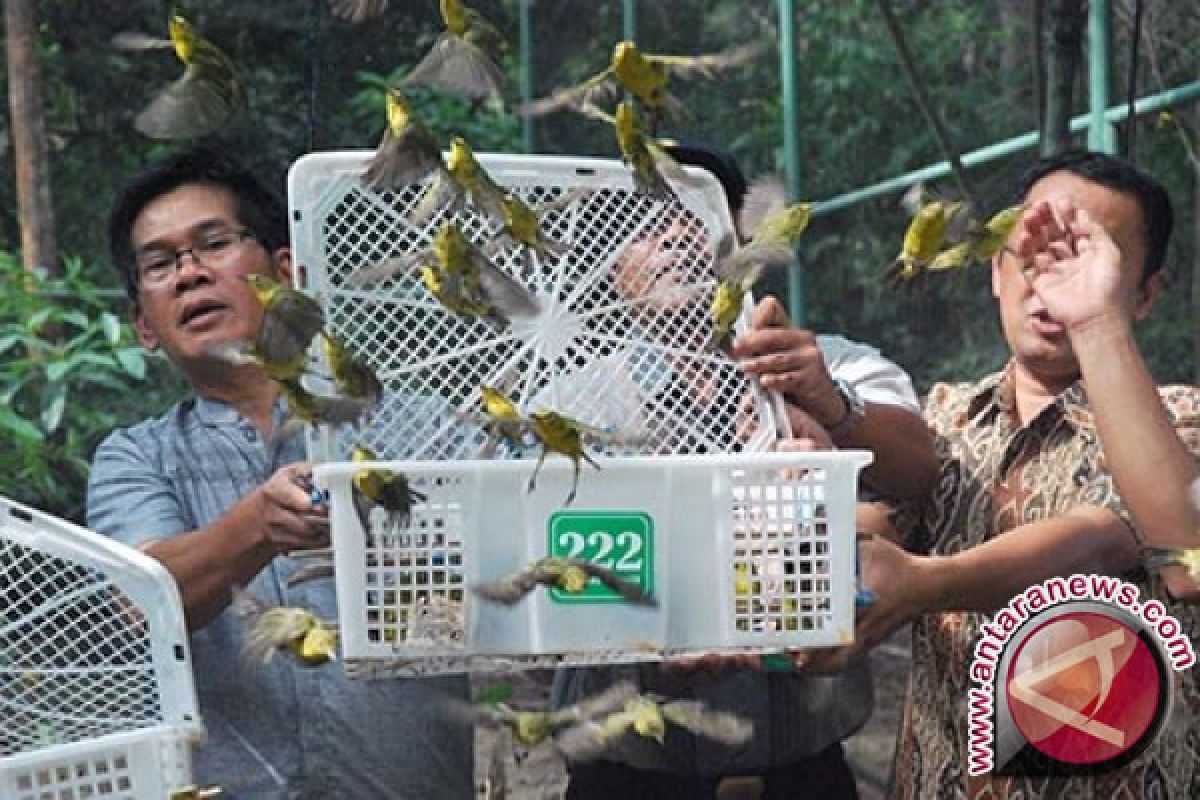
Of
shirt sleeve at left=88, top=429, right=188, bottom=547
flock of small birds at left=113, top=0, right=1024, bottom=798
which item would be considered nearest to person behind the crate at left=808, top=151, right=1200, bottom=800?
flock of small birds at left=113, top=0, right=1024, bottom=798

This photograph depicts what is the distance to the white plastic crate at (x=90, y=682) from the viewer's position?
1.89 m

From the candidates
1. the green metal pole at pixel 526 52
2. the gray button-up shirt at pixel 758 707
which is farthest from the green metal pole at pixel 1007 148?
the green metal pole at pixel 526 52

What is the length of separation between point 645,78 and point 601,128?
4.00 metres

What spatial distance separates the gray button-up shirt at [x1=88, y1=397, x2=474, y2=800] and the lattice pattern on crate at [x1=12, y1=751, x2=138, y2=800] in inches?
20.8

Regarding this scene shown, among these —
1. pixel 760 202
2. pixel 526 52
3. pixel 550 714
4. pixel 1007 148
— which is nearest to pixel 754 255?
pixel 760 202

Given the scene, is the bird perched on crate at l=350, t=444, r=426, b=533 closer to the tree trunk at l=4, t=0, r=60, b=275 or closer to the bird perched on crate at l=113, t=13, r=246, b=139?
the bird perched on crate at l=113, t=13, r=246, b=139

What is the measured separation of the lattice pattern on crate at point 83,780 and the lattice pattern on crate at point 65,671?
0.21 ft

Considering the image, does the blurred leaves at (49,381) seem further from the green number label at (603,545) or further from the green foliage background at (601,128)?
the green number label at (603,545)

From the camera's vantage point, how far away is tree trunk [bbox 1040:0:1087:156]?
10.2ft

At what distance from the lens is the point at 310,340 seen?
2068 mm

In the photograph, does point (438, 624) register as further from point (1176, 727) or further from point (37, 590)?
point (1176, 727)

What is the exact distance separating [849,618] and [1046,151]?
1388mm

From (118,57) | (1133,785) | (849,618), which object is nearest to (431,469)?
(849,618)

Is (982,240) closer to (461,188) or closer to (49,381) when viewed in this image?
(461,188)
